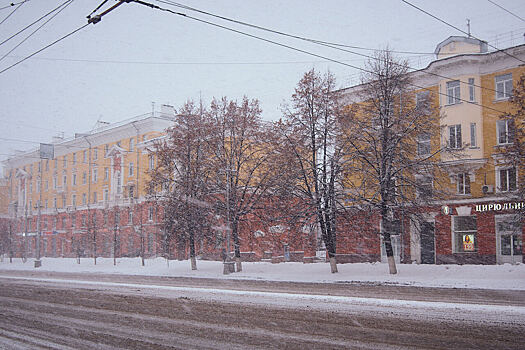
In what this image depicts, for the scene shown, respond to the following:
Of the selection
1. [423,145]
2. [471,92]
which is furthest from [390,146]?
[471,92]

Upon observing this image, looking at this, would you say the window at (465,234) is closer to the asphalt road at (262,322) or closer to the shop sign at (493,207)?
the shop sign at (493,207)

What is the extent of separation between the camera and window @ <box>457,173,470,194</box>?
107 ft

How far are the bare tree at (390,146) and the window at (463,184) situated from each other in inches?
247

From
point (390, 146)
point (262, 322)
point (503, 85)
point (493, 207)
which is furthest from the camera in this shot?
point (503, 85)

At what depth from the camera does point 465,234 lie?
108 feet

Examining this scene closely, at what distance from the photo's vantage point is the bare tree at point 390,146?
25562 millimetres

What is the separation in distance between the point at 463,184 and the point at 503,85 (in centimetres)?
682

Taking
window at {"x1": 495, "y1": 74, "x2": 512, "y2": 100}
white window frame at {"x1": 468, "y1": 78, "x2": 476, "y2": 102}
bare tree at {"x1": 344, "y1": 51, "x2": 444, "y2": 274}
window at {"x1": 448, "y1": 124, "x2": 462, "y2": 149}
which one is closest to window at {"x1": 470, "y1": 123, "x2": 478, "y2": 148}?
window at {"x1": 448, "y1": 124, "x2": 462, "y2": 149}

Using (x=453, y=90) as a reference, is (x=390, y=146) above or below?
below

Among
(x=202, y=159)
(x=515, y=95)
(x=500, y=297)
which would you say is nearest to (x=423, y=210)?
(x=515, y=95)

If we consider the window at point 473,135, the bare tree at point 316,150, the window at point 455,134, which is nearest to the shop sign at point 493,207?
the window at point 473,135

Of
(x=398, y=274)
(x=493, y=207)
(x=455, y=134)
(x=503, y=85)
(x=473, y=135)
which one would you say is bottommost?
(x=398, y=274)

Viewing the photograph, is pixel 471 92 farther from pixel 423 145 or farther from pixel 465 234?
pixel 465 234

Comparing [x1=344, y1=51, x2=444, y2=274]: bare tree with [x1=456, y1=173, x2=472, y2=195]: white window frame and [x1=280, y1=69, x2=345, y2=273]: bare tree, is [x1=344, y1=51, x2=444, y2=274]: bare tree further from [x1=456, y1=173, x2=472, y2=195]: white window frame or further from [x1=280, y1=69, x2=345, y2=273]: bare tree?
[x1=456, y1=173, x2=472, y2=195]: white window frame
